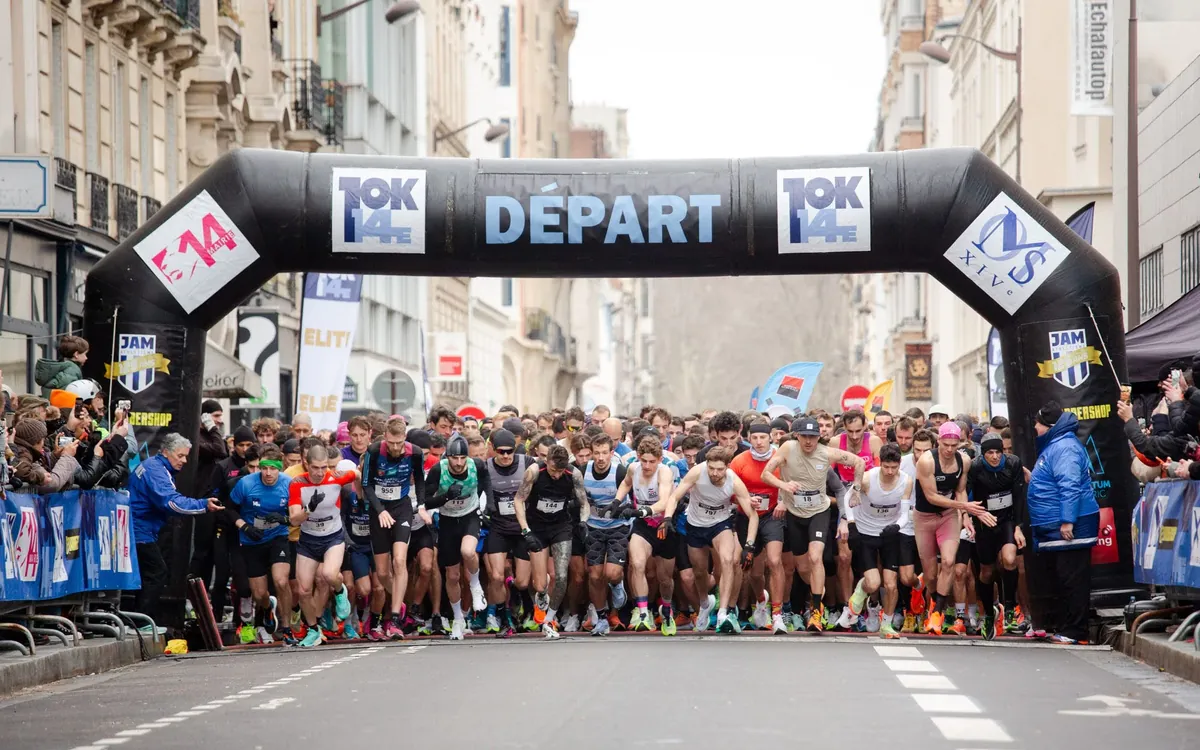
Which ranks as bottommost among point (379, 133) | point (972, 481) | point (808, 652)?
point (808, 652)

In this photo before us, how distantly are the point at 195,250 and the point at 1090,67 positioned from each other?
2047 centimetres

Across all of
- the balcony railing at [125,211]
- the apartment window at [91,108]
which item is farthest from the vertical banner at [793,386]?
the apartment window at [91,108]

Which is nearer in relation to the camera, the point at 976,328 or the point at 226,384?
the point at 226,384

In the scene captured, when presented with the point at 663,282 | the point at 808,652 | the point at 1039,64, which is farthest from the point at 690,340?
the point at 808,652

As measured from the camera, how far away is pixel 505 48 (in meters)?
77.9

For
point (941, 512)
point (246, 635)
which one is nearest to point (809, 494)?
point (941, 512)

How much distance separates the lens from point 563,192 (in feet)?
56.1

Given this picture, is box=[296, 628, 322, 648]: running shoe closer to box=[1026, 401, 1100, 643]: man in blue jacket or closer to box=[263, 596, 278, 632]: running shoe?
box=[263, 596, 278, 632]: running shoe

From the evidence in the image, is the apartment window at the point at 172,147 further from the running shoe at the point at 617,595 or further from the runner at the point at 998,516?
the runner at the point at 998,516

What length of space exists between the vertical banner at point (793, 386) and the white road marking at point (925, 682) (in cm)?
1418

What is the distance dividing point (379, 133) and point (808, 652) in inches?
1388

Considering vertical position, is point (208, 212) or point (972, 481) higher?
point (208, 212)

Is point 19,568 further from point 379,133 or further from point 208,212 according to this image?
point 379,133

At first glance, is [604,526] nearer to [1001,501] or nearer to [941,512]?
[941,512]
